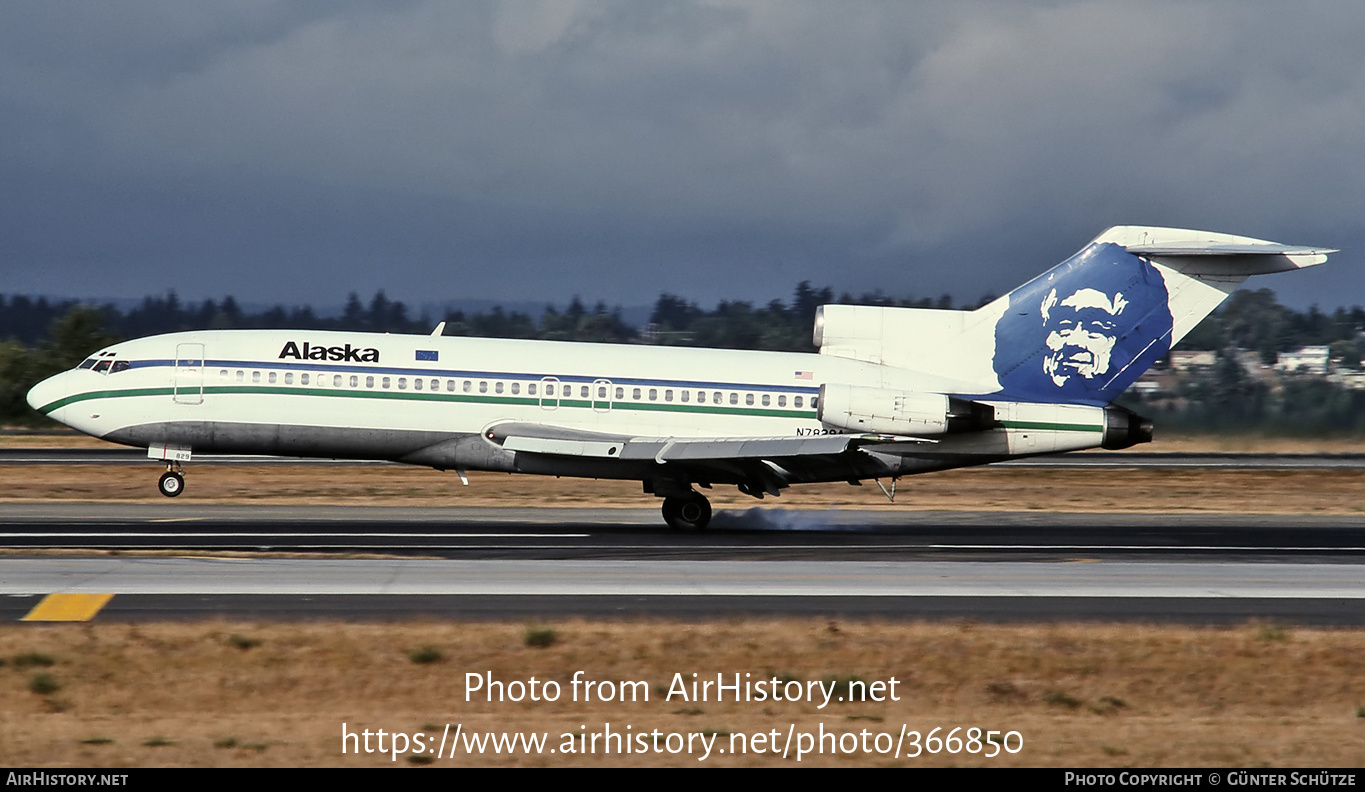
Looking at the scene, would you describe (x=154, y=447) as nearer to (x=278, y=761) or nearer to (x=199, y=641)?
(x=199, y=641)

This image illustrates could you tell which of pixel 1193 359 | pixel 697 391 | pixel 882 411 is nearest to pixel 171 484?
pixel 697 391

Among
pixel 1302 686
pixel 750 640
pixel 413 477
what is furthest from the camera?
pixel 413 477

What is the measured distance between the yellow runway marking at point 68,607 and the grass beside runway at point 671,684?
553mm

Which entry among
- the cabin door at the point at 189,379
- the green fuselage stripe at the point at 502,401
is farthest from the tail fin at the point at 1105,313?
the cabin door at the point at 189,379

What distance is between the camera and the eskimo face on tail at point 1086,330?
26875 millimetres

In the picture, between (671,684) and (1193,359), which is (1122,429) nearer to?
(671,684)

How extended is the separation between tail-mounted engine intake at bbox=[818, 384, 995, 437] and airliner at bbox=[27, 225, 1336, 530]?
33 mm

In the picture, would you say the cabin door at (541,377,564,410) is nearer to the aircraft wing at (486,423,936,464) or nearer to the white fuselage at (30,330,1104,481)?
the white fuselage at (30,330,1104,481)

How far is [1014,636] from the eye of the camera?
48.6 ft

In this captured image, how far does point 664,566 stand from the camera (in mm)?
20141

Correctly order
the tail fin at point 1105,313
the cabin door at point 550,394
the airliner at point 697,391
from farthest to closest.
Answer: the tail fin at point 1105,313 → the cabin door at point 550,394 → the airliner at point 697,391

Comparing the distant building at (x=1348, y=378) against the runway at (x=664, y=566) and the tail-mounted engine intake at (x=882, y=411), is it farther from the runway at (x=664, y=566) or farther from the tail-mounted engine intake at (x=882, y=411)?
the tail-mounted engine intake at (x=882, y=411)

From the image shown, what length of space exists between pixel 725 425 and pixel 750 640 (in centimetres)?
1265
